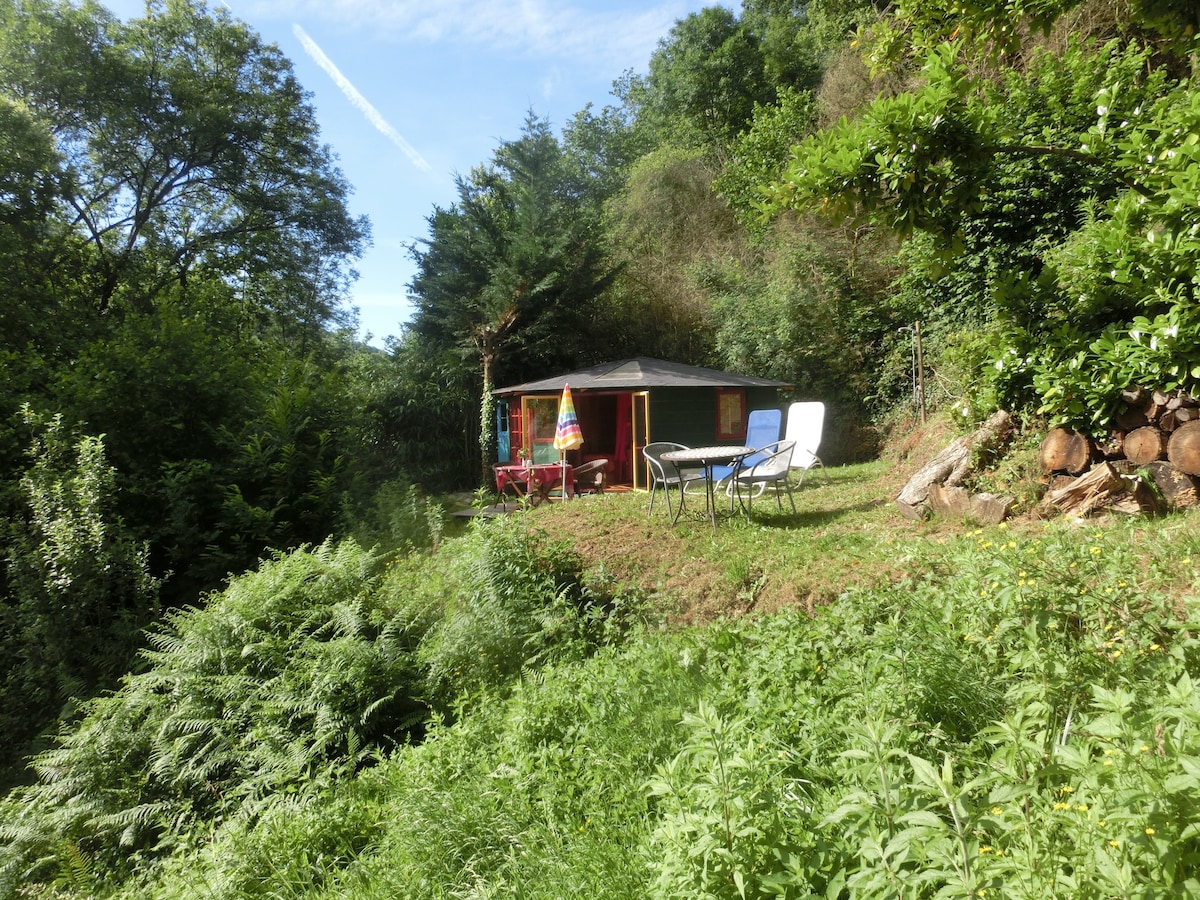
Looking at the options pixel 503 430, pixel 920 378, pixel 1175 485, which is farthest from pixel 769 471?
pixel 503 430

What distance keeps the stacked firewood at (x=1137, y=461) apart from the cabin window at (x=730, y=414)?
819 cm

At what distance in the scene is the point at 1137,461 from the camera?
14.5 ft

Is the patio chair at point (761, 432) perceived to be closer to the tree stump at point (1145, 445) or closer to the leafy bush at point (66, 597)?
A: the tree stump at point (1145, 445)

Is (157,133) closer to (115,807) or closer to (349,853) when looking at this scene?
(115,807)

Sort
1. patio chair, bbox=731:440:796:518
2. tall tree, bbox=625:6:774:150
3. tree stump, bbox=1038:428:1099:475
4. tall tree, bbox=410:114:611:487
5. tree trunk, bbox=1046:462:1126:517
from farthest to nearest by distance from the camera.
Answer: tall tree, bbox=625:6:774:150 < tall tree, bbox=410:114:611:487 < patio chair, bbox=731:440:796:518 < tree stump, bbox=1038:428:1099:475 < tree trunk, bbox=1046:462:1126:517

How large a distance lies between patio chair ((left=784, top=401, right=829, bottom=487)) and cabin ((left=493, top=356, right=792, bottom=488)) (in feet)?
10.4

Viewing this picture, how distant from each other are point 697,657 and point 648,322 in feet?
49.8

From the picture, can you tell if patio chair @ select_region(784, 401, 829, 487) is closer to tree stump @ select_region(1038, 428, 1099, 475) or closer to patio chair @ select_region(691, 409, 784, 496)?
patio chair @ select_region(691, 409, 784, 496)

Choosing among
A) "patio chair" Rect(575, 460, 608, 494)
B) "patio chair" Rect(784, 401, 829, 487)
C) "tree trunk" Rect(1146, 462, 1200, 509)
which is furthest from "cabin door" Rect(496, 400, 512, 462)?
"tree trunk" Rect(1146, 462, 1200, 509)

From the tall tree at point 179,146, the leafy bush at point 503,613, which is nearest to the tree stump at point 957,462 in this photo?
the leafy bush at point 503,613

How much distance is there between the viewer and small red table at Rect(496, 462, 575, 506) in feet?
Answer: 34.0

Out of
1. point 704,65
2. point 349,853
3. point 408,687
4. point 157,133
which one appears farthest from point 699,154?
point 349,853

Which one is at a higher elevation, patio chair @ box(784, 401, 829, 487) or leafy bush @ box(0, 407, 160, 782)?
patio chair @ box(784, 401, 829, 487)

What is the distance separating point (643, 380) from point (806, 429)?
3985mm
